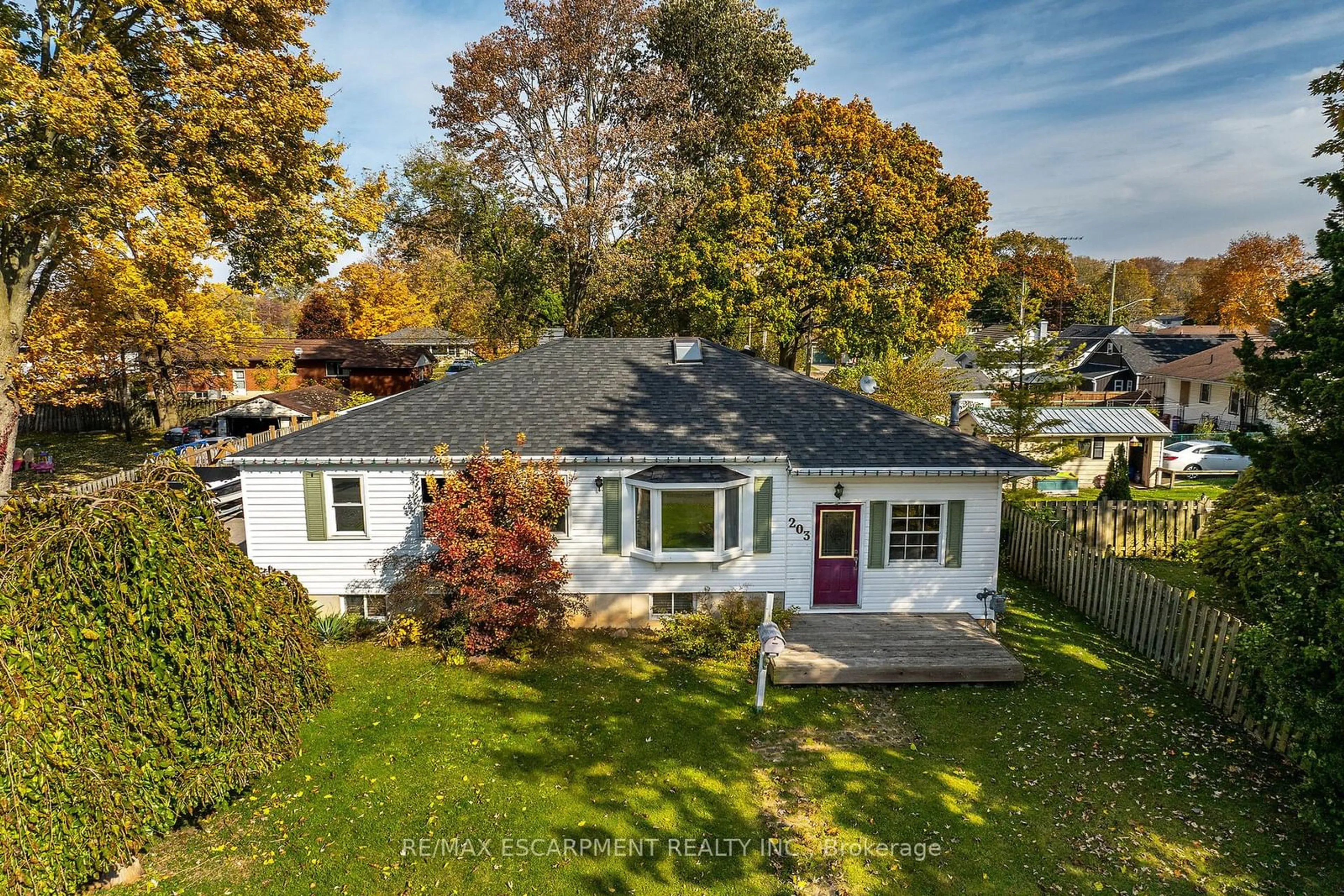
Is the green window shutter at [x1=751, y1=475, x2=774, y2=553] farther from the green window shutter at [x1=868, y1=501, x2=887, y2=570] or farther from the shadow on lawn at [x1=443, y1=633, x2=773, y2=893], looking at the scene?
the shadow on lawn at [x1=443, y1=633, x2=773, y2=893]

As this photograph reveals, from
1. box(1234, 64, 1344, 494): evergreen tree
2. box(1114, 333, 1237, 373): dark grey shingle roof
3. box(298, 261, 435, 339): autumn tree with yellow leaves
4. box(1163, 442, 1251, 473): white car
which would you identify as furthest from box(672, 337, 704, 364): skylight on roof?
box(1114, 333, 1237, 373): dark grey shingle roof

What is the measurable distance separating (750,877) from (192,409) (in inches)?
1818

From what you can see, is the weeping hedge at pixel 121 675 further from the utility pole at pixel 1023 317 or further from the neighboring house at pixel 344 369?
the neighboring house at pixel 344 369

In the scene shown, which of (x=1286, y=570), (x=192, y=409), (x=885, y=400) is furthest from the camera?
(x=192, y=409)

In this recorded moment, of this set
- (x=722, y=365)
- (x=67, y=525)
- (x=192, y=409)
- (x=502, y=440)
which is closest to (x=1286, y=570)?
(x=722, y=365)

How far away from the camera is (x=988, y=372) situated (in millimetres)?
21766

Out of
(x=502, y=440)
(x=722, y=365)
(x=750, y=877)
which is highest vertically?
(x=722, y=365)

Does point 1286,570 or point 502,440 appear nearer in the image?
point 1286,570

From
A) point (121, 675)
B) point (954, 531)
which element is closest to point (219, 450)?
point (121, 675)

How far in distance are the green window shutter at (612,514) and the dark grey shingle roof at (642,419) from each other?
2.01ft

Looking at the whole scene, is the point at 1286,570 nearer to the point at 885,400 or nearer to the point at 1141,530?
the point at 1141,530

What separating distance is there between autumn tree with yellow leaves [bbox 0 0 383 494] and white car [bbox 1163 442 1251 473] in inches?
1281

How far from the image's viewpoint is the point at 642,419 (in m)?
14.2

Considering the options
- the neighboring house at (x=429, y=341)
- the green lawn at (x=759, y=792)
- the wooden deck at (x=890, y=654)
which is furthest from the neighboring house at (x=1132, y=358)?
the green lawn at (x=759, y=792)
